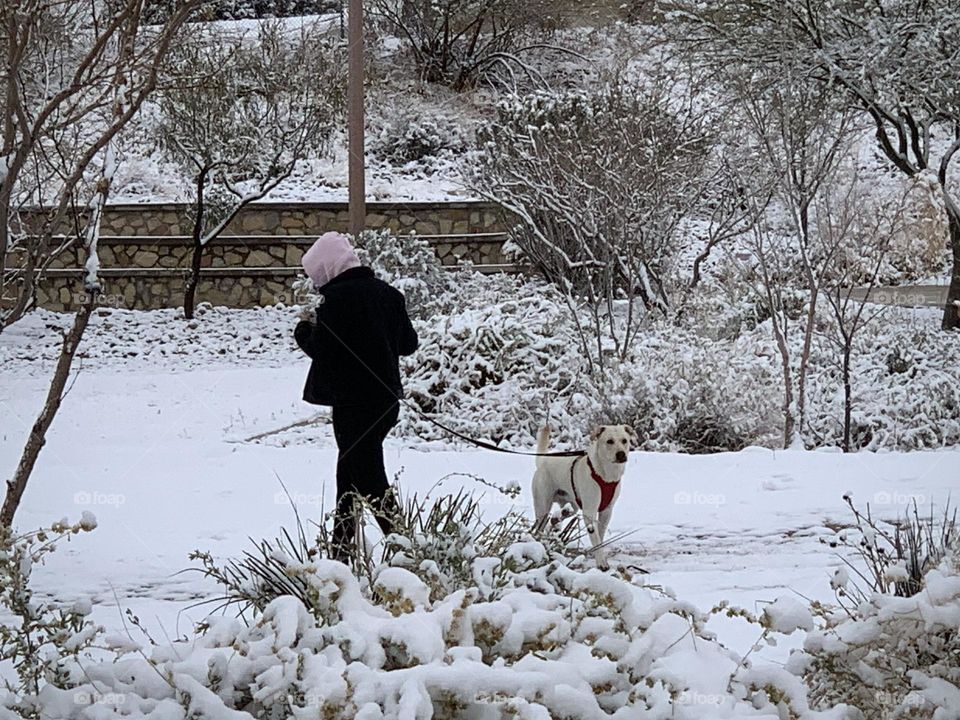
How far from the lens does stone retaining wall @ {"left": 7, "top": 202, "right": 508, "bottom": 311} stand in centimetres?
1378

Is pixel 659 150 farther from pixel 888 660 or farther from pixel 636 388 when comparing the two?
pixel 888 660

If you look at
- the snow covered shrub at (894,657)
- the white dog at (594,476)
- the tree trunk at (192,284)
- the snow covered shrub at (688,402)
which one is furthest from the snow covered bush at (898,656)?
the tree trunk at (192,284)

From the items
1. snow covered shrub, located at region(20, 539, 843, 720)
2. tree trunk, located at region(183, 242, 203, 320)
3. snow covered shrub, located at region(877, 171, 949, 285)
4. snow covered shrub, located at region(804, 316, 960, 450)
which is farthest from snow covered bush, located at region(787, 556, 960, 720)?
tree trunk, located at region(183, 242, 203, 320)

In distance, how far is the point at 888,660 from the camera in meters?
2.59

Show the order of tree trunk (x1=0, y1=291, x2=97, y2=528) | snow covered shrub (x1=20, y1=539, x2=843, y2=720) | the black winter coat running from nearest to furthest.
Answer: snow covered shrub (x1=20, y1=539, x2=843, y2=720), tree trunk (x1=0, y1=291, x2=97, y2=528), the black winter coat

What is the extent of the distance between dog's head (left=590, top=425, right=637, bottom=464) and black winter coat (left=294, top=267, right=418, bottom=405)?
89cm

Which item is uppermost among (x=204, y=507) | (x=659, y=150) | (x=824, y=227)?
(x=659, y=150)

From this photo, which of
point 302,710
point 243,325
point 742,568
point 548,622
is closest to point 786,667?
point 548,622

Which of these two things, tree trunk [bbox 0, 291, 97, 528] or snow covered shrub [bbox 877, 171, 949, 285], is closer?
tree trunk [bbox 0, 291, 97, 528]

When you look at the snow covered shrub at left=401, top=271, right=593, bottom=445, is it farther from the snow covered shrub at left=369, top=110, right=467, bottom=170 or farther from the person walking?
the snow covered shrub at left=369, top=110, right=467, bottom=170

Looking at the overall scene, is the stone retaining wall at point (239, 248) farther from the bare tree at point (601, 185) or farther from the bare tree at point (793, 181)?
the bare tree at point (793, 181)

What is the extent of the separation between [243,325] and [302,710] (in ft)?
36.6

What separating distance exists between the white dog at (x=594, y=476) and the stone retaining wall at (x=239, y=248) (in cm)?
872

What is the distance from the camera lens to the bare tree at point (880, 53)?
10.9m
